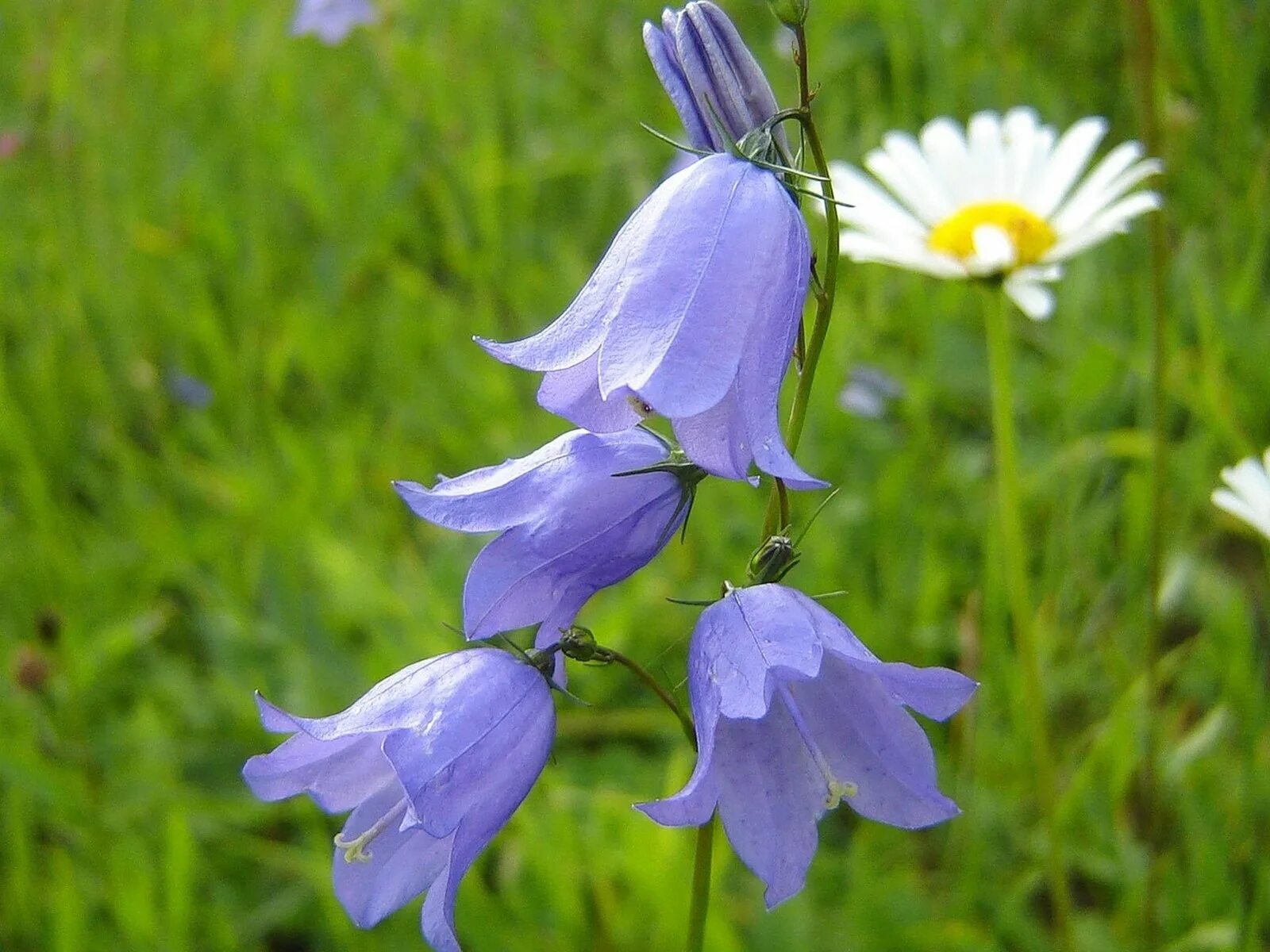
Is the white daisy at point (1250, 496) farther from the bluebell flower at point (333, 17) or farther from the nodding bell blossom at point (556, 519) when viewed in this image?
the bluebell flower at point (333, 17)

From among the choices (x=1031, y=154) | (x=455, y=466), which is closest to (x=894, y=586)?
(x=1031, y=154)

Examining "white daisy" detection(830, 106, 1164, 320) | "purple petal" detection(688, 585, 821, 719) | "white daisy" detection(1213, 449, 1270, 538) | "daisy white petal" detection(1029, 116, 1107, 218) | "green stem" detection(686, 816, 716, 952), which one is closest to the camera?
"purple petal" detection(688, 585, 821, 719)

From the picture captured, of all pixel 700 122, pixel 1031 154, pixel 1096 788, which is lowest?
pixel 1096 788

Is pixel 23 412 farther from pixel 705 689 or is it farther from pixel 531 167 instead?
pixel 705 689

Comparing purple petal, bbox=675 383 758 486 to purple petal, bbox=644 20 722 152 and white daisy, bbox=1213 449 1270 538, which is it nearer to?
purple petal, bbox=644 20 722 152

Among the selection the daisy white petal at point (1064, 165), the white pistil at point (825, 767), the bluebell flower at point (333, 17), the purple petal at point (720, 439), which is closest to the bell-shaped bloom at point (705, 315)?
the purple petal at point (720, 439)

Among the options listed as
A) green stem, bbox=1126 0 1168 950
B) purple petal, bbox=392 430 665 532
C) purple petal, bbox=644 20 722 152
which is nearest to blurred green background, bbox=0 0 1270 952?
green stem, bbox=1126 0 1168 950

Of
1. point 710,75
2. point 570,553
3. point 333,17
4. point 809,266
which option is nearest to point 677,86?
point 710,75

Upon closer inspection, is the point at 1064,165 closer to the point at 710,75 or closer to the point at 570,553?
Answer: the point at 710,75
